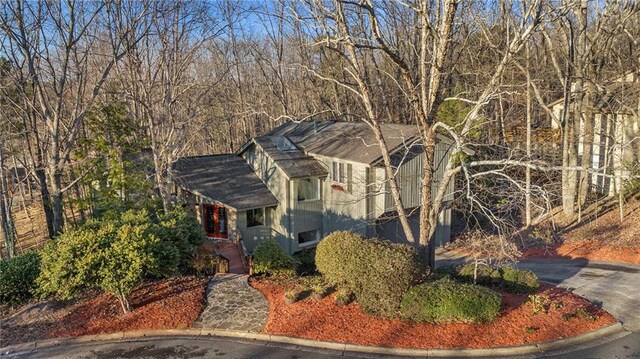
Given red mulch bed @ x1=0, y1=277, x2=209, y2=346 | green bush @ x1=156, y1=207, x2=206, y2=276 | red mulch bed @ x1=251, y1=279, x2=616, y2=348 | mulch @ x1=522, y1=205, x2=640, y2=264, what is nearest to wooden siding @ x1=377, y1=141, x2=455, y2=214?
mulch @ x1=522, y1=205, x2=640, y2=264

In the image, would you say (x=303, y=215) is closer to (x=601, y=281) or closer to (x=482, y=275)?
(x=482, y=275)

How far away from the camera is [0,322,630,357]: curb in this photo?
9328mm

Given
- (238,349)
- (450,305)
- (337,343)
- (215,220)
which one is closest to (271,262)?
(238,349)

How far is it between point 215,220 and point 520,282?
14876 millimetres

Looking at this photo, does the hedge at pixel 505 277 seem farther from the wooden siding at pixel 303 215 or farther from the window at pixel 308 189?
the window at pixel 308 189

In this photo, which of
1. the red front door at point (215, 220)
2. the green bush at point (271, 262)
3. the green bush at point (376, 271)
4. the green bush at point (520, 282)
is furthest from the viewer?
the red front door at point (215, 220)

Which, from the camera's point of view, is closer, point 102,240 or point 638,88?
point 102,240

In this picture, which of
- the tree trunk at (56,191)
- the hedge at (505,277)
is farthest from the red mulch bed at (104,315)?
the hedge at (505,277)

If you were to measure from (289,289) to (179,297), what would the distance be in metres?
3.24

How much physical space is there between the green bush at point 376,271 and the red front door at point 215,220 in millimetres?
11106

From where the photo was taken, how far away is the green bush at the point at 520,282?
1217 centimetres

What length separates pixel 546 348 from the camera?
9469 mm

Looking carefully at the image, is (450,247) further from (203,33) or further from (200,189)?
(203,33)

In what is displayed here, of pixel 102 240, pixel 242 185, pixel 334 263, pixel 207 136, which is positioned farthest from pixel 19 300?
pixel 207 136
